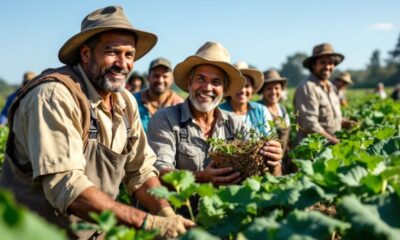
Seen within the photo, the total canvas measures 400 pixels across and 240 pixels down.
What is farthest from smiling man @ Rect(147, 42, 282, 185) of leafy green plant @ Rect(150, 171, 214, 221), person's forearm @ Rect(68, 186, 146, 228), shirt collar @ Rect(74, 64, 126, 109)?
leafy green plant @ Rect(150, 171, 214, 221)

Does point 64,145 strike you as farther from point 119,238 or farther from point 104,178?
point 119,238

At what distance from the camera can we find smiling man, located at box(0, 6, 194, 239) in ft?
8.28

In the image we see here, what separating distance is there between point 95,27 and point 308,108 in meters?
4.65

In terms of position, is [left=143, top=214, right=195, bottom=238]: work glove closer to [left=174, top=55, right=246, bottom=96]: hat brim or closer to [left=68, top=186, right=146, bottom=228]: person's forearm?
[left=68, top=186, right=146, bottom=228]: person's forearm

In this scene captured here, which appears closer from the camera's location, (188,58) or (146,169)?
(146,169)

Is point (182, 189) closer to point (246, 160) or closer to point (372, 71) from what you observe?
point (246, 160)

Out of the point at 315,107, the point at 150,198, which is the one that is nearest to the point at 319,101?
the point at 315,107

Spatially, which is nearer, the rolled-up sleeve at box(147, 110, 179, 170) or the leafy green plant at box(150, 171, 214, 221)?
the leafy green plant at box(150, 171, 214, 221)

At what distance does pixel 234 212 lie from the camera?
7.30 feet

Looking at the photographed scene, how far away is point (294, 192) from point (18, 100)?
1566 mm

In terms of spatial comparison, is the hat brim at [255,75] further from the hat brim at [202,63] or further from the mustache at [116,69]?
the mustache at [116,69]

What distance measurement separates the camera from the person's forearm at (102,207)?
251 cm

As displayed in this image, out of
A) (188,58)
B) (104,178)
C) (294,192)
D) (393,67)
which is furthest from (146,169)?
(393,67)

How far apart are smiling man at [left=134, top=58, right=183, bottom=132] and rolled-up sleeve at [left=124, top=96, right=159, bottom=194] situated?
3409mm
